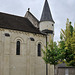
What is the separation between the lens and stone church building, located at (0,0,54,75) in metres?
23.0

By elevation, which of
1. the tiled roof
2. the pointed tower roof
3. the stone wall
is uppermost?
the pointed tower roof

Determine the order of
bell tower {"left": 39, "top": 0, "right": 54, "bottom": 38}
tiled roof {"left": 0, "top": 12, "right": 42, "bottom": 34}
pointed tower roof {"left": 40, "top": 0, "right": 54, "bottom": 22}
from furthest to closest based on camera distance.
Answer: pointed tower roof {"left": 40, "top": 0, "right": 54, "bottom": 22} < bell tower {"left": 39, "top": 0, "right": 54, "bottom": 38} < tiled roof {"left": 0, "top": 12, "right": 42, "bottom": 34}

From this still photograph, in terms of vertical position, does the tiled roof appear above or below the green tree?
above

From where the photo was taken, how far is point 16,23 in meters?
26.7

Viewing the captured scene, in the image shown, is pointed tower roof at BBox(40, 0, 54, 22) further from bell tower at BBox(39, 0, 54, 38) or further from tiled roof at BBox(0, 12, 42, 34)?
tiled roof at BBox(0, 12, 42, 34)

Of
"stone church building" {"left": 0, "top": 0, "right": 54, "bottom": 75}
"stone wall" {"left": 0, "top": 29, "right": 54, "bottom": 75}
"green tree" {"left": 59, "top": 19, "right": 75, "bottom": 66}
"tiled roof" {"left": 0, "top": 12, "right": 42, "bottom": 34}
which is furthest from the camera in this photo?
"tiled roof" {"left": 0, "top": 12, "right": 42, "bottom": 34}

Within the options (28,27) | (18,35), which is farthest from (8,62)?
(28,27)

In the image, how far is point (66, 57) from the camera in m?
16.5

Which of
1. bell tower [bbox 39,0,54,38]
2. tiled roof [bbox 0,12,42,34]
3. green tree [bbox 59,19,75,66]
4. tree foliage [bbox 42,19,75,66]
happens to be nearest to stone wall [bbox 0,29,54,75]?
tiled roof [bbox 0,12,42,34]

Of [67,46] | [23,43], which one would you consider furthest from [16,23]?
[67,46]

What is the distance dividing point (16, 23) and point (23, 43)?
12.8ft

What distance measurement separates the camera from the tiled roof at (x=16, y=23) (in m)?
24.7

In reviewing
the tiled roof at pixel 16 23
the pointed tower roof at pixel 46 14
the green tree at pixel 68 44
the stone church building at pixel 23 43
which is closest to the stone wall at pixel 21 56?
the stone church building at pixel 23 43

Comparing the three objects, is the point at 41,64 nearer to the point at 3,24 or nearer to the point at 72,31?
the point at 3,24
